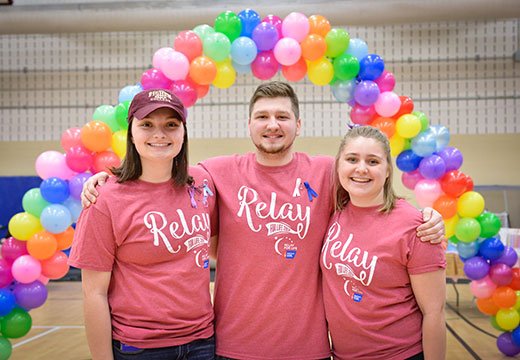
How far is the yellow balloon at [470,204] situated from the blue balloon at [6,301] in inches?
173

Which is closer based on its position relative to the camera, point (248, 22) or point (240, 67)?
point (248, 22)

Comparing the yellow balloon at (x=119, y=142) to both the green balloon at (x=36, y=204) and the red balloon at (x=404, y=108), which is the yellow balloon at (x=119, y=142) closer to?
the green balloon at (x=36, y=204)

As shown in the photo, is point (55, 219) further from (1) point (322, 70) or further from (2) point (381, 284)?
(2) point (381, 284)

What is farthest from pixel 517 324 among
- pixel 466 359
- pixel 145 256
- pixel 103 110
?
pixel 103 110

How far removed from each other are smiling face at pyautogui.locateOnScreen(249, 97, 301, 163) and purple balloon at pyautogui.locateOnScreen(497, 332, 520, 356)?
153 inches

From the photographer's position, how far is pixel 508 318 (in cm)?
452

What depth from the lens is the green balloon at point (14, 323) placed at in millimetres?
4016

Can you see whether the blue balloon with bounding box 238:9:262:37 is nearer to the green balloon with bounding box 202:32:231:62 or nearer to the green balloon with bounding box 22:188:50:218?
the green balloon with bounding box 202:32:231:62

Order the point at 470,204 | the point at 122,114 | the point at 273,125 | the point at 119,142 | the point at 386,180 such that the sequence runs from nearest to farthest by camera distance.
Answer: the point at 386,180 → the point at 273,125 → the point at 122,114 → the point at 119,142 → the point at 470,204

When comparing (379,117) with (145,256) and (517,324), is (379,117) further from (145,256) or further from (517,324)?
(145,256)

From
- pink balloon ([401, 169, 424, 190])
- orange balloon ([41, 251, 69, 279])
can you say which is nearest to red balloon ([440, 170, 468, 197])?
pink balloon ([401, 169, 424, 190])

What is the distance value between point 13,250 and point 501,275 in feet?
15.7

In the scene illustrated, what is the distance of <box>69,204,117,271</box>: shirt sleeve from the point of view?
6.05ft

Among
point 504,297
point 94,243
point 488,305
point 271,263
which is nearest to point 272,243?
point 271,263
